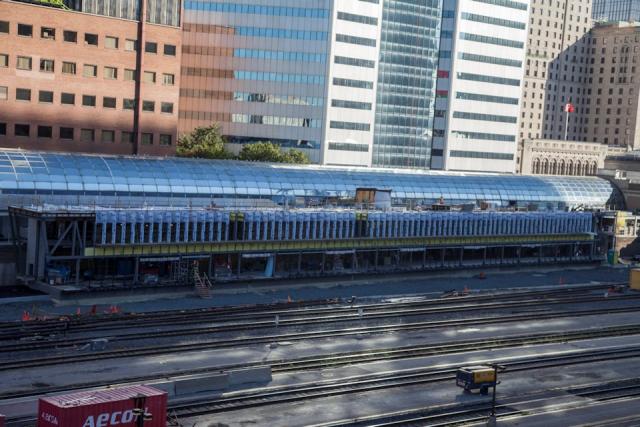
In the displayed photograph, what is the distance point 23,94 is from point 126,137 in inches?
504

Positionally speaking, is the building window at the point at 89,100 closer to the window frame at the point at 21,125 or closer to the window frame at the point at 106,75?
the window frame at the point at 106,75

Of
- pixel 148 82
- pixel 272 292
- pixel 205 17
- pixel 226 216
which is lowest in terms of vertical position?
pixel 272 292

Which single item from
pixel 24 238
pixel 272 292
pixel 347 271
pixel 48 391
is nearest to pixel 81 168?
pixel 24 238

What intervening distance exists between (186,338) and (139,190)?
26.9 meters

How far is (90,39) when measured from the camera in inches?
3907

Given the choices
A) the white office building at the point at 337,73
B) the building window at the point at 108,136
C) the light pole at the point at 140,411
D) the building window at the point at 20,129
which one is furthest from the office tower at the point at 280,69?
the light pole at the point at 140,411

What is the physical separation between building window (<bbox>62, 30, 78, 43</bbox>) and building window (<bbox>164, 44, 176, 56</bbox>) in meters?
10.8

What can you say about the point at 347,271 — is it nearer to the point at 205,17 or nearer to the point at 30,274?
the point at 30,274

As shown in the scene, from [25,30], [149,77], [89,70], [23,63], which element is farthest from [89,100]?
[25,30]

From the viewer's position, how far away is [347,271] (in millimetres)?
83125

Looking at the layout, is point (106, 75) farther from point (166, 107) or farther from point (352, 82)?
point (352, 82)

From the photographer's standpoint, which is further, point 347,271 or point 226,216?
point 347,271

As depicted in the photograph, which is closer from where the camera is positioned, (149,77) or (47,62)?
(47,62)

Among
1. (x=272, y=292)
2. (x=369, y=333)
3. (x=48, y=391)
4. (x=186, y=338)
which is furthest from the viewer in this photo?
(x=272, y=292)
